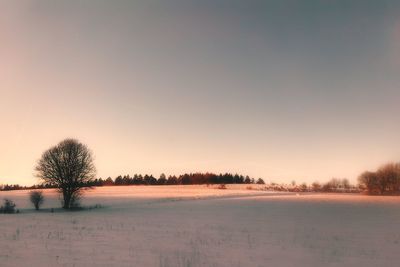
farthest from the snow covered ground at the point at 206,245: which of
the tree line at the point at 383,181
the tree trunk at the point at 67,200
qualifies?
the tree line at the point at 383,181

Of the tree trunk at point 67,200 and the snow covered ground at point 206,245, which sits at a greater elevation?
the tree trunk at point 67,200

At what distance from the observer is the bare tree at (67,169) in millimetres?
68625

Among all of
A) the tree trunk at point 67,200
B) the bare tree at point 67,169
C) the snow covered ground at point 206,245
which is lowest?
the snow covered ground at point 206,245

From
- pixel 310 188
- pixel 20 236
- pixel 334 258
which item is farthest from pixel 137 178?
pixel 334 258

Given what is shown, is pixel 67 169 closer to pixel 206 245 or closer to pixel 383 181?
pixel 206 245

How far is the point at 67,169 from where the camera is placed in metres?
69.2

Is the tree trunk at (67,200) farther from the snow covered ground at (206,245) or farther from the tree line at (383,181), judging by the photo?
the tree line at (383,181)

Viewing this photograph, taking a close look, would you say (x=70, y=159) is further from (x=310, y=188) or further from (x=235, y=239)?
(x=310, y=188)

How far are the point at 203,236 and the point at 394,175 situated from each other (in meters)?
103

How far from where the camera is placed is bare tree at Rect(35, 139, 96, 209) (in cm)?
6862

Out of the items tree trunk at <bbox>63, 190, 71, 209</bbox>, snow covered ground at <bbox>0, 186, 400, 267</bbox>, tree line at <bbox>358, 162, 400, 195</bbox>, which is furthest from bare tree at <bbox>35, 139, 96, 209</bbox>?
tree line at <bbox>358, 162, 400, 195</bbox>

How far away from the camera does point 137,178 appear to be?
17512cm

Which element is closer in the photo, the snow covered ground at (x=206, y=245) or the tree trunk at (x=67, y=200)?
the snow covered ground at (x=206, y=245)

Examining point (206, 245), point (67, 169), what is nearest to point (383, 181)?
point (67, 169)
